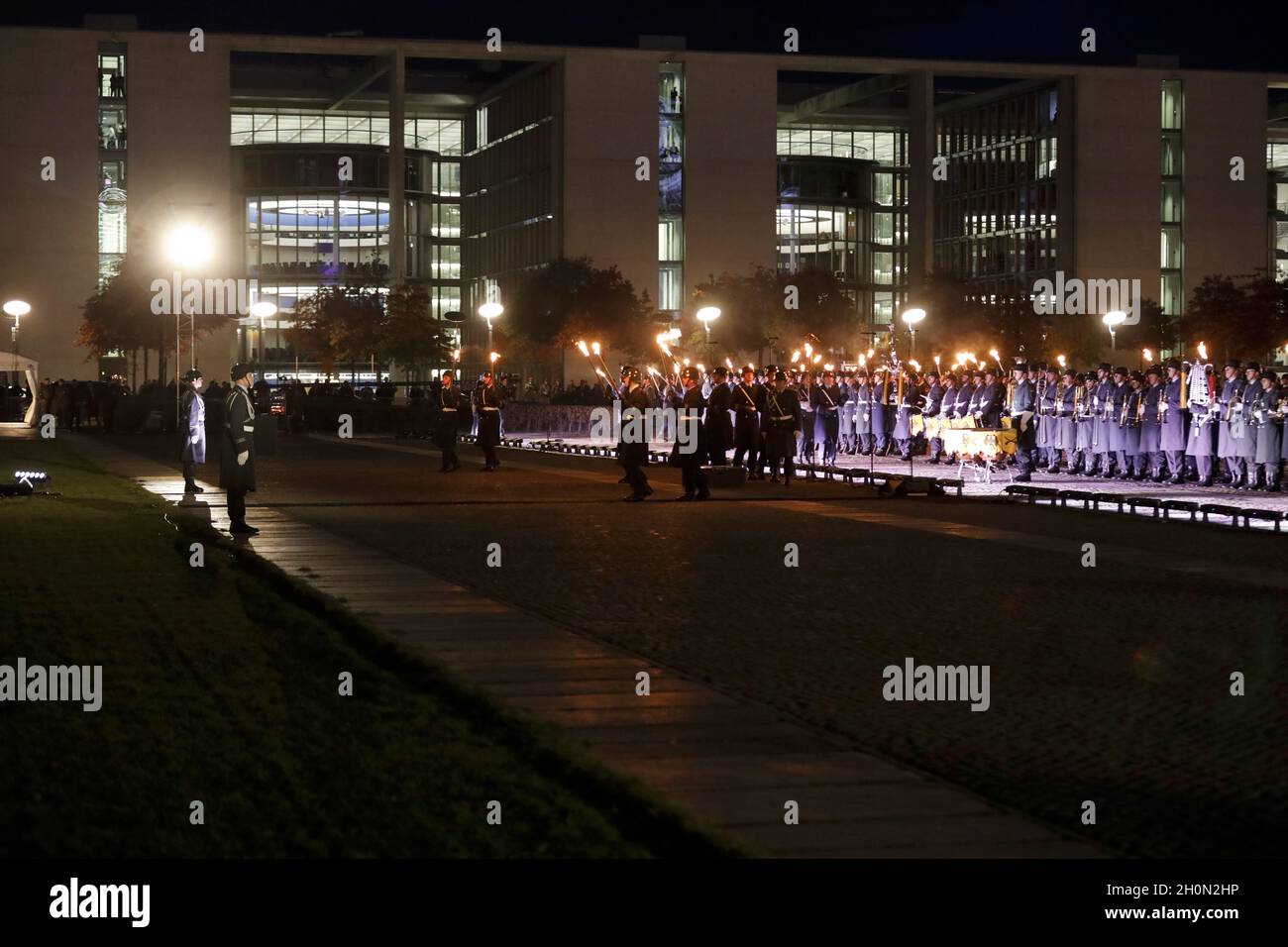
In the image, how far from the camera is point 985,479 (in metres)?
34.5

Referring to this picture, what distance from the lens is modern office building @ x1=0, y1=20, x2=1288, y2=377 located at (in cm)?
9044

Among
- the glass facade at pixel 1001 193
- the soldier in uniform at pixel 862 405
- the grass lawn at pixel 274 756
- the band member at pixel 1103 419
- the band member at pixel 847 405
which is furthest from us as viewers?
the glass facade at pixel 1001 193

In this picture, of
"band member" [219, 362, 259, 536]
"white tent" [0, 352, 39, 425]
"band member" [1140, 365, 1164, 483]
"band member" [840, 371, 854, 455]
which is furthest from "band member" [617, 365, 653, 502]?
"white tent" [0, 352, 39, 425]

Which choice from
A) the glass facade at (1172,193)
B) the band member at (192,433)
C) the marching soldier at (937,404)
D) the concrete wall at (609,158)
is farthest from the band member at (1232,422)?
the glass facade at (1172,193)

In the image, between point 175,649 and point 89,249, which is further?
point 89,249

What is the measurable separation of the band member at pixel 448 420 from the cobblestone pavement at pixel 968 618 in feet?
24.9

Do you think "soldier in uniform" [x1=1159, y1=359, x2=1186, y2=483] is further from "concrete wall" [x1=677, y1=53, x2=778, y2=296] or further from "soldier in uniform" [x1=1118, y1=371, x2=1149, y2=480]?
"concrete wall" [x1=677, y1=53, x2=778, y2=296]

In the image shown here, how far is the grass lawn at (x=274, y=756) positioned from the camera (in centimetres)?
736

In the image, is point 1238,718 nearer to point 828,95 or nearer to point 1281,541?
point 1281,541

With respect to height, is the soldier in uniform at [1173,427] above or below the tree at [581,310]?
below

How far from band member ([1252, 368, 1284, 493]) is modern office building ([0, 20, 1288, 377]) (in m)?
52.7

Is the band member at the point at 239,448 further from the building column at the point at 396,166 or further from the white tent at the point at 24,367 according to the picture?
the building column at the point at 396,166
